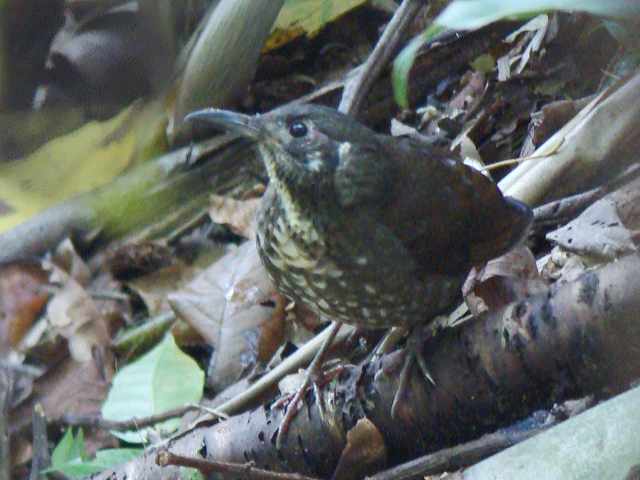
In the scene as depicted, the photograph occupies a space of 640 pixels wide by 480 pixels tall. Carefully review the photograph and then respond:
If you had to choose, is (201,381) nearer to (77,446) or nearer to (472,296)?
(77,446)

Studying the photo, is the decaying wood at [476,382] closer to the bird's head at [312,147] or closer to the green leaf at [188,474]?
the green leaf at [188,474]

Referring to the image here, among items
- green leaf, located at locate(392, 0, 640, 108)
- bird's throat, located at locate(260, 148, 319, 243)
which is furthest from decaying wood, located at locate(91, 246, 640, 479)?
green leaf, located at locate(392, 0, 640, 108)

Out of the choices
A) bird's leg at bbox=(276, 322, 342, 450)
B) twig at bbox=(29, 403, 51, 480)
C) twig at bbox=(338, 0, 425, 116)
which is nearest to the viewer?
bird's leg at bbox=(276, 322, 342, 450)

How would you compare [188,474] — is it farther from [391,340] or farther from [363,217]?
[363,217]

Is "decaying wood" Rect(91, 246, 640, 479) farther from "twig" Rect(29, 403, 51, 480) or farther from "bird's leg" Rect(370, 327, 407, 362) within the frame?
"twig" Rect(29, 403, 51, 480)

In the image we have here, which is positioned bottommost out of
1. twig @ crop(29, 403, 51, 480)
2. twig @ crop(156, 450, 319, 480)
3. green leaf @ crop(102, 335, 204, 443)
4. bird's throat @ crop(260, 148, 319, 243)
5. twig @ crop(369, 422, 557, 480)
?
twig @ crop(29, 403, 51, 480)

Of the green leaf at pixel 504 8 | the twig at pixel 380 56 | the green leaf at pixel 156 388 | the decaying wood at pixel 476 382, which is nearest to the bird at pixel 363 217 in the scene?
the decaying wood at pixel 476 382
